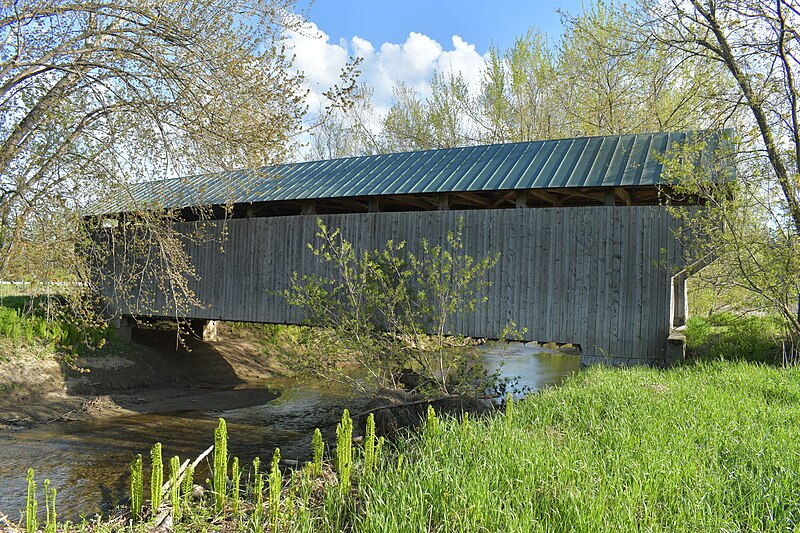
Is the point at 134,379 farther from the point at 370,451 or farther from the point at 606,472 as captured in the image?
the point at 606,472

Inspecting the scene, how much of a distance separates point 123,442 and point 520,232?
624 cm

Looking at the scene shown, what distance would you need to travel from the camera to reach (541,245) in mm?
8195

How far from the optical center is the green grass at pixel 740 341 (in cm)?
723

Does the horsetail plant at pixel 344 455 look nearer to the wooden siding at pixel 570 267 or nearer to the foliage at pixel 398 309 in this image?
the foliage at pixel 398 309

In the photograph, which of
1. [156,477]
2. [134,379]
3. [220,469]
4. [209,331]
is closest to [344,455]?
[220,469]

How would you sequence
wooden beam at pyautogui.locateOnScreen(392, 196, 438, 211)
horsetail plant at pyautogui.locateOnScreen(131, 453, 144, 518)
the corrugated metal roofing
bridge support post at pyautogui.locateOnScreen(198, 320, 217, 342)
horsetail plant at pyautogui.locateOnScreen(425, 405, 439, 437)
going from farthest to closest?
1. bridge support post at pyautogui.locateOnScreen(198, 320, 217, 342)
2. wooden beam at pyautogui.locateOnScreen(392, 196, 438, 211)
3. the corrugated metal roofing
4. horsetail plant at pyautogui.locateOnScreen(425, 405, 439, 437)
5. horsetail plant at pyautogui.locateOnScreen(131, 453, 144, 518)

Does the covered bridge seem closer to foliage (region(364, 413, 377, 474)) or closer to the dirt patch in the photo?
the dirt patch

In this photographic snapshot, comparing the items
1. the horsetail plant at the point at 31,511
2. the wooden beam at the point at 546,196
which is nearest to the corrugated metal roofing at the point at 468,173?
the wooden beam at the point at 546,196

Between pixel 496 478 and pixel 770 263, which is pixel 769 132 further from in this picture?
pixel 496 478

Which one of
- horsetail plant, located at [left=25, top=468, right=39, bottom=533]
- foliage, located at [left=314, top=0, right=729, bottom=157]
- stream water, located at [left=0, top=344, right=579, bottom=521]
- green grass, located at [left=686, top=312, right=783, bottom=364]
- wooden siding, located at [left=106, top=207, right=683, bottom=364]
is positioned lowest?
stream water, located at [left=0, top=344, right=579, bottom=521]

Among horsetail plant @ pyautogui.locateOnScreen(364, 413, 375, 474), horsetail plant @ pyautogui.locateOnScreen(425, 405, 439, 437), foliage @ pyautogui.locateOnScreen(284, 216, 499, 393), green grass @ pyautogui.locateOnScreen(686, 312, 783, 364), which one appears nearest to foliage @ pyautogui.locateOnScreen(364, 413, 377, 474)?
horsetail plant @ pyautogui.locateOnScreen(364, 413, 375, 474)

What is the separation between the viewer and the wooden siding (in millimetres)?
7488

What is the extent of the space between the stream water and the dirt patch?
575 millimetres

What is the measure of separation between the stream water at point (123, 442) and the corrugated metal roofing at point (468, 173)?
2976 mm
